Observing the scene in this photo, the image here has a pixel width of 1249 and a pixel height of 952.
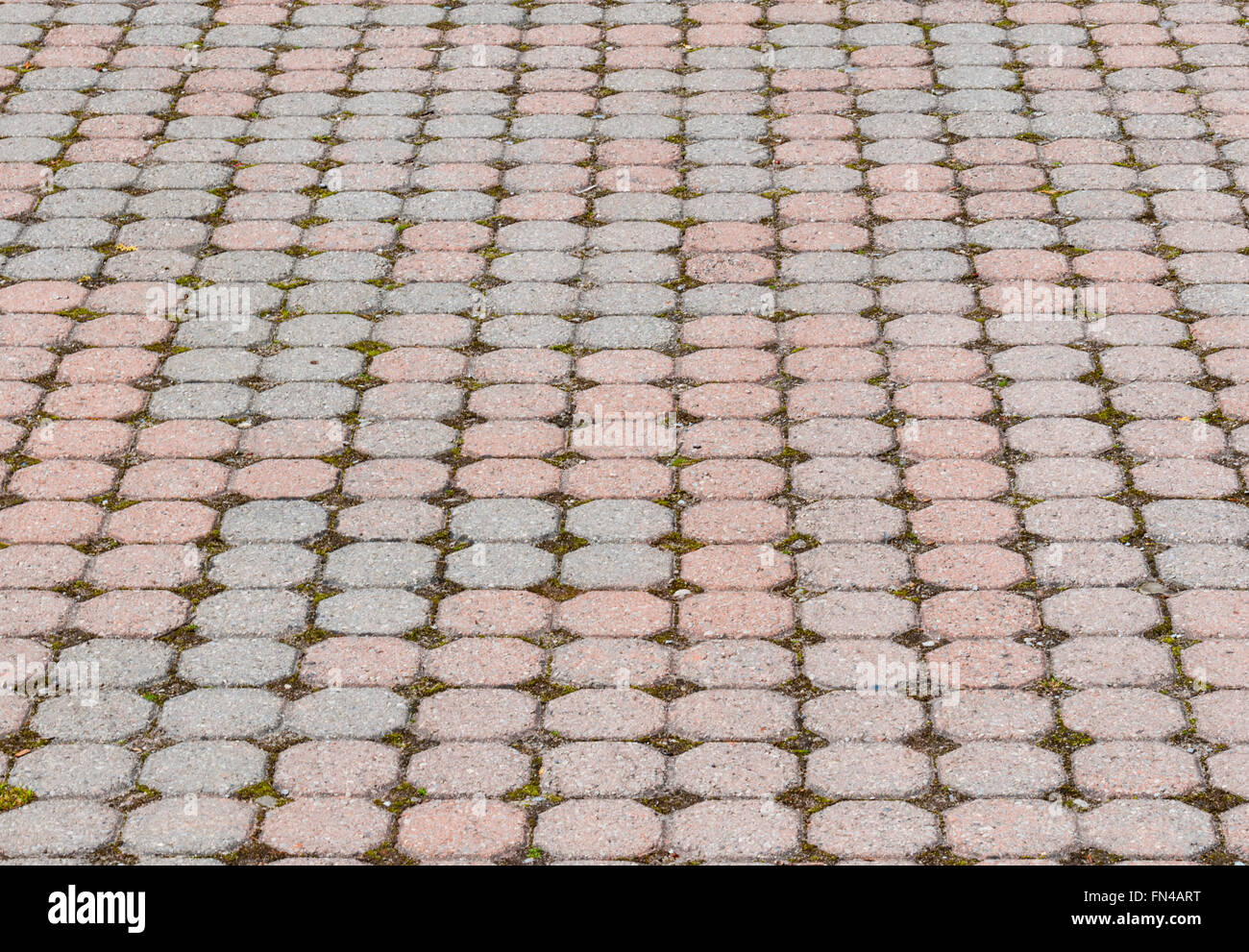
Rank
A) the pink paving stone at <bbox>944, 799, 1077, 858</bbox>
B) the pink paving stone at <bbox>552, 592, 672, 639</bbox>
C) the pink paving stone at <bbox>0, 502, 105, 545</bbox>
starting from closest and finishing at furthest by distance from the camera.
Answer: the pink paving stone at <bbox>944, 799, 1077, 858</bbox> < the pink paving stone at <bbox>552, 592, 672, 639</bbox> < the pink paving stone at <bbox>0, 502, 105, 545</bbox>

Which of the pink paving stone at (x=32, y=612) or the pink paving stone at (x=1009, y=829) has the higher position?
the pink paving stone at (x=1009, y=829)

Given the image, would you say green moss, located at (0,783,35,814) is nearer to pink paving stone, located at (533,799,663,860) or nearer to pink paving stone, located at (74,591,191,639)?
pink paving stone, located at (74,591,191,639)

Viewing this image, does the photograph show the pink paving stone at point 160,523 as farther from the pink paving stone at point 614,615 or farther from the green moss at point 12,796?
the pink paving stone at point 614,615

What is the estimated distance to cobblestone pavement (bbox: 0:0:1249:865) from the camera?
3480 millimetres

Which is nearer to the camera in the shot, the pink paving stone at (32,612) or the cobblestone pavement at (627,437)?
the cobblestone pavement at (627,437)

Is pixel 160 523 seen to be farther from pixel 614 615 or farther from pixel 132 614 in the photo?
pixel 614 615

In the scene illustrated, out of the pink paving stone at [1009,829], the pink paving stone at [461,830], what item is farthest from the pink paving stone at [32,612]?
the pink paving stone at [1009,829]

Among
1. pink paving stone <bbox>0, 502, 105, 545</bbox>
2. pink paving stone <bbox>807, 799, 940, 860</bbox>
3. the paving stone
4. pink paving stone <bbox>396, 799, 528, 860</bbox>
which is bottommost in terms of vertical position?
pink paving stone <bbox>0, 502, 105, 545</bbox>

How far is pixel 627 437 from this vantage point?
4.50 m

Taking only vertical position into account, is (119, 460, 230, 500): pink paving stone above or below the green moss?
below

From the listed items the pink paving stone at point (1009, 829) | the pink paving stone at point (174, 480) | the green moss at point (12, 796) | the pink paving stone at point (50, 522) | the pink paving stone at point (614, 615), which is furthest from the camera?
the pink paving stone at point (174, 480)

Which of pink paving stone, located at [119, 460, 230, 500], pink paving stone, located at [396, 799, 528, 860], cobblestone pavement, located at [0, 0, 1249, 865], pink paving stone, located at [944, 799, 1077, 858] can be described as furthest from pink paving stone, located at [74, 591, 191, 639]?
pink paving stone, located at [944, 799, 1077, 858]

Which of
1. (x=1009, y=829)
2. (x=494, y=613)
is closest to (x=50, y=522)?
(x=494, y=613)

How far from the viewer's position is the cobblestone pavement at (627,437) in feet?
11.4
